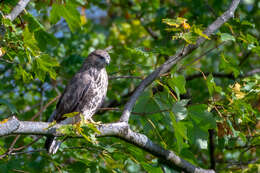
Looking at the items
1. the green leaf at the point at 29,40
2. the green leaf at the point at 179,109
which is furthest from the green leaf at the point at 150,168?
the green leaf at the point at 29,40

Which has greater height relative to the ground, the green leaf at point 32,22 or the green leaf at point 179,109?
the green leaf at point 32,22

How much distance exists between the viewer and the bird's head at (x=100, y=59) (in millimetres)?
4241

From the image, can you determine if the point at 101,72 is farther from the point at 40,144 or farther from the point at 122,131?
the point at 122,131

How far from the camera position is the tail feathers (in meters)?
3.64

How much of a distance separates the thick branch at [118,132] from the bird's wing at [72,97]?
4.82 feet

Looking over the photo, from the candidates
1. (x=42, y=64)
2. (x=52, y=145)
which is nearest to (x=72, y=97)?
(x=52, y=145)

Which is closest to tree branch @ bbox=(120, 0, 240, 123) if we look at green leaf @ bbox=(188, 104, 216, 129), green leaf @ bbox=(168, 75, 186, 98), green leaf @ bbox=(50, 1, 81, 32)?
green leaf @ bbox=(168, 75, 186, 98)

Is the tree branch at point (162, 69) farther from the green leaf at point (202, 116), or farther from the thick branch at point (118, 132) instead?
the green leaf at point (202, 116)

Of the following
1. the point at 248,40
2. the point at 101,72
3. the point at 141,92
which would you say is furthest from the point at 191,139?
the point at 101,72

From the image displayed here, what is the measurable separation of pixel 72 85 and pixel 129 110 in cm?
151

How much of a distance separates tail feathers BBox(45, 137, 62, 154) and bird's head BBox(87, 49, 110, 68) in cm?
96

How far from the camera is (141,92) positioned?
3.07m

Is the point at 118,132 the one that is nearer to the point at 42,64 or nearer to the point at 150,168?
A: the point at 150,168

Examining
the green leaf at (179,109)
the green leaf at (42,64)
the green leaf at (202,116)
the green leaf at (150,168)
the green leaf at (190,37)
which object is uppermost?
the green leaf at (190,37)
